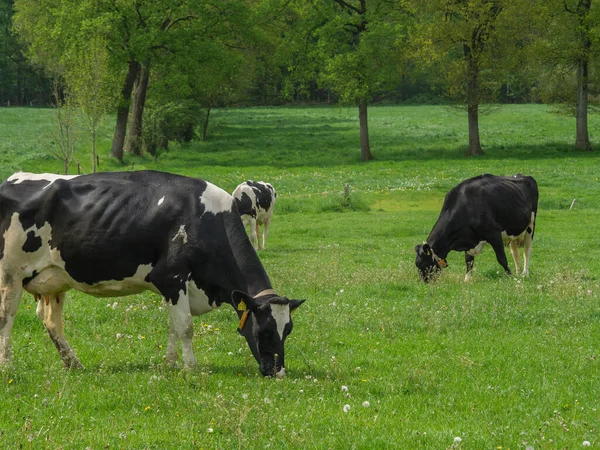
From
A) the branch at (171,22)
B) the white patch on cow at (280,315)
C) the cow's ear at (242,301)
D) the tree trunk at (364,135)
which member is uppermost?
the branch at (171,22)

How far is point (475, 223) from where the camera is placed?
61.1 ft

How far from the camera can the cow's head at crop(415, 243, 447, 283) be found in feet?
59.1

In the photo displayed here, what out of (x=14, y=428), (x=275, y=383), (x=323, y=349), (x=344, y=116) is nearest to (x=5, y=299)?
(x=14, y=428)

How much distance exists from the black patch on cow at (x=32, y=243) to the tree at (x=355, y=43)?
4127 cm

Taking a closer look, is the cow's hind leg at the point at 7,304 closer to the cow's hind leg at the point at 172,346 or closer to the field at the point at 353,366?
the field at the point at 353,366

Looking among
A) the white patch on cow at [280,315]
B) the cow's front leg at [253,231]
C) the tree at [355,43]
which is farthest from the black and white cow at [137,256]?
the tree at [355,43]

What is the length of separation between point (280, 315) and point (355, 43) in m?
44.1

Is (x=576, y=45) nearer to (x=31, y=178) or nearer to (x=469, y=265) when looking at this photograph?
(x=469, y=265)

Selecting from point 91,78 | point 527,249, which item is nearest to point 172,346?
point 527,249

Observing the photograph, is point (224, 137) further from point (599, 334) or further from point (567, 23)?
point (599, 334)

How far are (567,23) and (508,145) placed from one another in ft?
30.9

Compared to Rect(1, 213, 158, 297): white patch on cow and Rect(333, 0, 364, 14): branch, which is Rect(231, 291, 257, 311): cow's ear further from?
Rect(333, 0, 364, 14): branch

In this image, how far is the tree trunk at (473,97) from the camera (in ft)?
167

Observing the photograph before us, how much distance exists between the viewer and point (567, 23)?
166 ft
